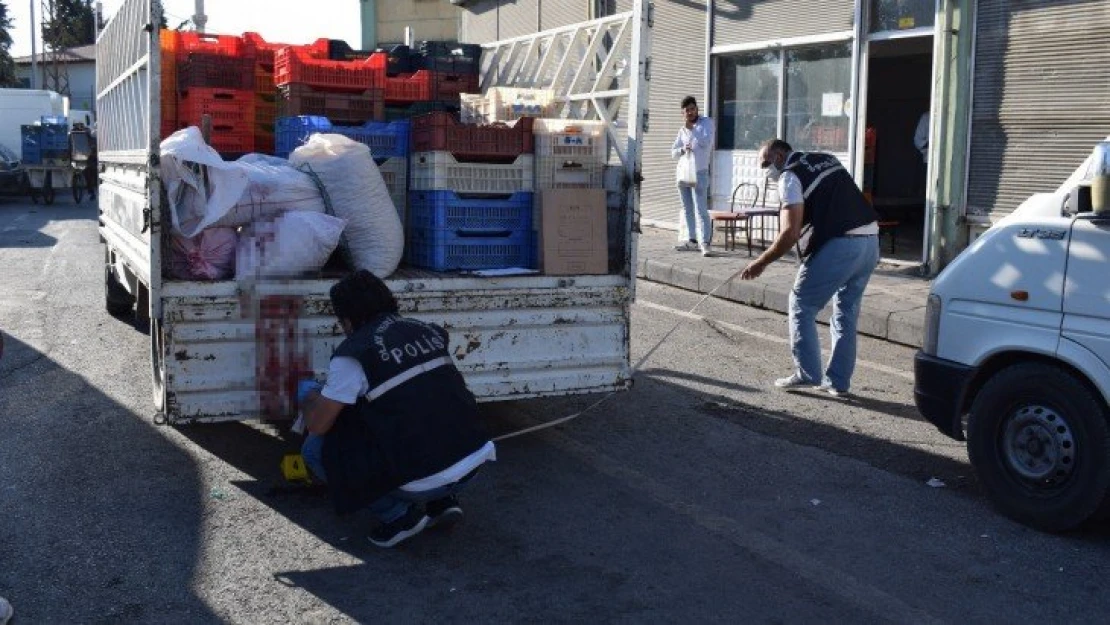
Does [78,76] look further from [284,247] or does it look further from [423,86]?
[284,247]

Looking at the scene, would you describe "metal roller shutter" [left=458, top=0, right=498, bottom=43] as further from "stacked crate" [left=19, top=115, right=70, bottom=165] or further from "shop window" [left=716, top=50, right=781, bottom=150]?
"stacked crate" [left=19, top=115, right=70, bottom=165]

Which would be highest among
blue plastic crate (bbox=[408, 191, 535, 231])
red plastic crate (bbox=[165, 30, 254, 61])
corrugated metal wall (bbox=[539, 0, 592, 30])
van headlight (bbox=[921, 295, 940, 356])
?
corrugated metal wall (bbox=[539, 0, 592, 30])

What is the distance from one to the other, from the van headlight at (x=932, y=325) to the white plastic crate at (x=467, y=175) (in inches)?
89.1

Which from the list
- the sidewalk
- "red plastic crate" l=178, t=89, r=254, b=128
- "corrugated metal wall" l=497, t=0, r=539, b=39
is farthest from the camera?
"corrugated metal wall" l=497, t=0, r=539, b=39

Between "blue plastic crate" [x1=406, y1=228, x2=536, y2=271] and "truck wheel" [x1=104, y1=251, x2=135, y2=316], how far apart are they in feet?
15.0

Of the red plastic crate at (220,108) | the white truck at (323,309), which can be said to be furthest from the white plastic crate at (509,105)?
the red plastic crate at (220,108)

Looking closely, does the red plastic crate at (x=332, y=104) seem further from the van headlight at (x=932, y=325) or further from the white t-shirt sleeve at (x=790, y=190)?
the van headlight at (x=932, y=325)

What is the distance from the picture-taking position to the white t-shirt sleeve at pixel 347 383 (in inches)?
182

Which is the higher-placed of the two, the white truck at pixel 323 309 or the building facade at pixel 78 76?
the building facade at pixel 78 76

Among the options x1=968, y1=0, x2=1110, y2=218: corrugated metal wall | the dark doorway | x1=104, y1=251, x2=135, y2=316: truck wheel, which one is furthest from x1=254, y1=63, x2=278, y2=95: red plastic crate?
the dark doorway

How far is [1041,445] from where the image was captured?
514 centimetres

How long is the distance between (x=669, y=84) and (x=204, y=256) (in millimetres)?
12191

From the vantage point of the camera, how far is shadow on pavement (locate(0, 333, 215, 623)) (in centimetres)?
435

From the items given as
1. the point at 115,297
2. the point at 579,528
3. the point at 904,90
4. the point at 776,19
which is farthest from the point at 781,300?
the point at 904,90
